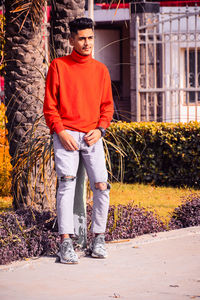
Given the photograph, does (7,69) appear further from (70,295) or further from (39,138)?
(70,295)

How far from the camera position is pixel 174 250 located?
5.34 meters

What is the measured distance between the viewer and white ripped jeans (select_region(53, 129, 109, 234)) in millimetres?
5008

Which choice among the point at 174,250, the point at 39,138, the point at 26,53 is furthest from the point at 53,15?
the point at 174,250

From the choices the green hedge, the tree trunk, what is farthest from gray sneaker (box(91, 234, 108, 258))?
the green hedge

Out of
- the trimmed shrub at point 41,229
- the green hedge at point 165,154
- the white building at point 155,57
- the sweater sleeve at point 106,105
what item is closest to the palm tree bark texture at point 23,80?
the trimmed shrub at point 41,229

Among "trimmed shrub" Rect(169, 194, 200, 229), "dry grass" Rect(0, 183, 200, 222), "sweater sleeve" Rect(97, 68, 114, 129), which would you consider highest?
"sweater sleeve" Rect(97, 68, 114, 129)

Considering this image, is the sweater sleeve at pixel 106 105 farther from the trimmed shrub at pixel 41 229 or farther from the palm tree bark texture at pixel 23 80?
the palm tree bark texture at pixel 23 80

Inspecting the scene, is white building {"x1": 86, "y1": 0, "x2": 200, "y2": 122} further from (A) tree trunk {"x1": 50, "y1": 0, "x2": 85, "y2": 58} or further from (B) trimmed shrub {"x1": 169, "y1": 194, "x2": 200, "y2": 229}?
(B) trimmed shrub {"x1": 169, "y1": 194, "x2": 200, "y2": 229}

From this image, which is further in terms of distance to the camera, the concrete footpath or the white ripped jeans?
the white ripped jeans

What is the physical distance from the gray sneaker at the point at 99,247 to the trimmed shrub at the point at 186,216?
128 centimetres

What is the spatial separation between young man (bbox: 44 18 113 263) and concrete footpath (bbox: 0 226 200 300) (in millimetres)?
237

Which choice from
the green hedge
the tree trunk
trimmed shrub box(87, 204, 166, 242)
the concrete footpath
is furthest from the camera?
the green hedge

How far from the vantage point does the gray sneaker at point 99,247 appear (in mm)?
5080

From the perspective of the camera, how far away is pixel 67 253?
4.94m
